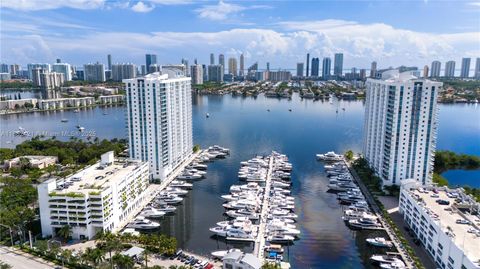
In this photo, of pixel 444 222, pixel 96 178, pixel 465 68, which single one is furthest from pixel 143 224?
pixel 465 68

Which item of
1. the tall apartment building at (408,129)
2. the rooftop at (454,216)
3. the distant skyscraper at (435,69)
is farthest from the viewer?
the distant skyscraper at (435,69)

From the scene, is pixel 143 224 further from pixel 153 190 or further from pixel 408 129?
pixel 408 129

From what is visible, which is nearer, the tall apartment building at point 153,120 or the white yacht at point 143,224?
the white yacht at point 143,224

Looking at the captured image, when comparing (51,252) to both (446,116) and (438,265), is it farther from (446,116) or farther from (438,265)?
(446,116)

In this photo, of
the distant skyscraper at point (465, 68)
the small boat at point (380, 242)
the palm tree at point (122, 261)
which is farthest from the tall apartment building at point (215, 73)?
the palm tree at point (122, 261)

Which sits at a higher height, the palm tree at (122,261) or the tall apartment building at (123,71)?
the tall apartment building at (123,71)

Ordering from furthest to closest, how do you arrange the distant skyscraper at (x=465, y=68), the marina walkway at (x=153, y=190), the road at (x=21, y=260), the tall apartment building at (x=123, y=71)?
the distant skyscraper at (x=465, y=68) < the tall apartment building at (x=123, y=71) < the marina walkway at (x=153, y=190) < the road at (x=21, y=260)

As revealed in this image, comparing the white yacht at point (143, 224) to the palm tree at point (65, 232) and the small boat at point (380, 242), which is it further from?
the small boat at point (380, 242)
